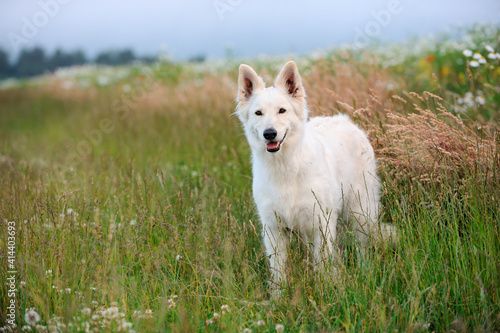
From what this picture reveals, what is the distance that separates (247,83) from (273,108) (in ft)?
1.56

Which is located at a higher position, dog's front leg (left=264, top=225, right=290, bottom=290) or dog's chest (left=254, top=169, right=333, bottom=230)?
dog's chest (left=254, top=169, right=333, bottom=230)

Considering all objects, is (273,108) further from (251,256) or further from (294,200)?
(251,256)

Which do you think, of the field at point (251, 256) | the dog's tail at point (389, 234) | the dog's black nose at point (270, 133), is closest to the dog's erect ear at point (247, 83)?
the dog's black nose at point (270, 133)

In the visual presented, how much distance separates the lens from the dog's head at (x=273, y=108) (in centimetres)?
348

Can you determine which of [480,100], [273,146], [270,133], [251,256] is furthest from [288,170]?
[480,100]

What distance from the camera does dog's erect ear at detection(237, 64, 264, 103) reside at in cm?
375

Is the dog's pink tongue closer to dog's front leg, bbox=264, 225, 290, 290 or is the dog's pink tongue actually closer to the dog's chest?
the dog's chest

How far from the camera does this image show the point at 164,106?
11.3 meters

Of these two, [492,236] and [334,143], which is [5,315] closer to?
[334,143]

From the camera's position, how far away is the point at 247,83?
3896mm

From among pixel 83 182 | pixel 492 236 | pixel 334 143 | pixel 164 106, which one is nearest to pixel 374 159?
pixel 334 143

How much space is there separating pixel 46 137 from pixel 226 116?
21.8ft

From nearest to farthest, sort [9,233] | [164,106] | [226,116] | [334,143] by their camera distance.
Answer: [9,233] < [334,143] < [226,116] < [164,106]

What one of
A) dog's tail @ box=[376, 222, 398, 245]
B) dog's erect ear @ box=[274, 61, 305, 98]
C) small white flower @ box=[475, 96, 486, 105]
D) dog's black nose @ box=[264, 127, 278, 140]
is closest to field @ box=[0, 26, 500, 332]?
dog's tail @ box=[376, 222, 398, 245]
